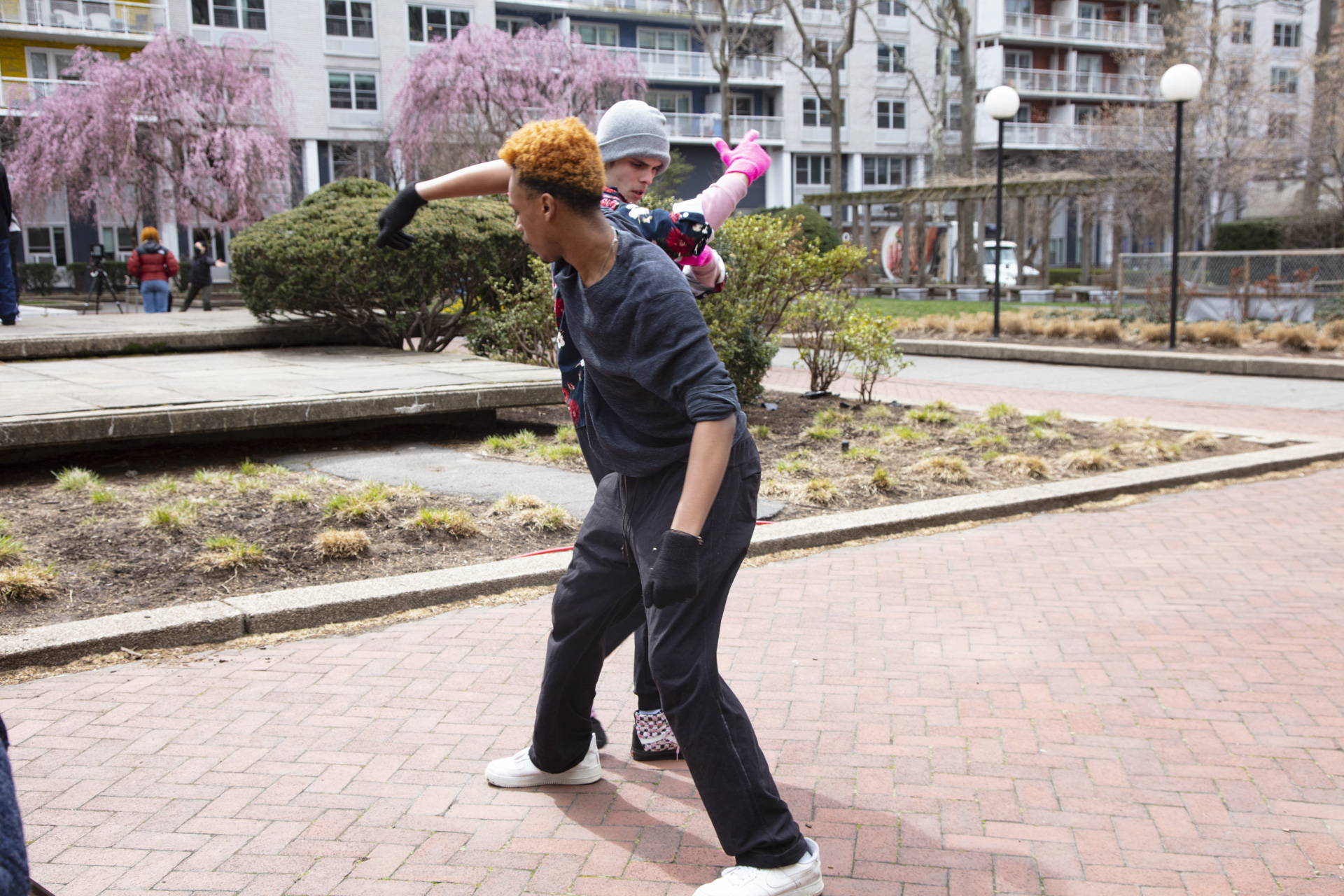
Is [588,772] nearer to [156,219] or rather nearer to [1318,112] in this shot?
[1318,112]

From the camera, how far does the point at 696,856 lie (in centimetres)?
275

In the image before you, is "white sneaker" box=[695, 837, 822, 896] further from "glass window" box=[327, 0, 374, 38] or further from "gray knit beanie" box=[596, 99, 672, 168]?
"glass window" box=[327, 0, 374, 38]

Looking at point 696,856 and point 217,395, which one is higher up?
point 217,395

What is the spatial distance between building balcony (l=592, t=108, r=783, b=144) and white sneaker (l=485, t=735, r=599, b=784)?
47.9m

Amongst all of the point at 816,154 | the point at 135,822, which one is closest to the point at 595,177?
the point at 135,822

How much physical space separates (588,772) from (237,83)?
32038mm

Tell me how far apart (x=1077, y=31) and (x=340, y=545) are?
201 feet

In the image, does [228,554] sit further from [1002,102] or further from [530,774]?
[1002,102]

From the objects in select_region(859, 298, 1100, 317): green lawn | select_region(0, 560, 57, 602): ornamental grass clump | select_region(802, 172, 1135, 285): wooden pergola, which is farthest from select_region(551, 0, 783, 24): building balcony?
select_region(0, 560, 57, 602): ornamental grass clump

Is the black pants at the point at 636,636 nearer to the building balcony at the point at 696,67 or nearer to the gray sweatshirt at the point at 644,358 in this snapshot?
the gray sweatshirt at the point at 644,358

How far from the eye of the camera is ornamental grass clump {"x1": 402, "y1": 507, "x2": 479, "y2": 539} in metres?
5.43

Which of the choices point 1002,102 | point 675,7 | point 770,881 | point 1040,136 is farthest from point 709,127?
point 770,881

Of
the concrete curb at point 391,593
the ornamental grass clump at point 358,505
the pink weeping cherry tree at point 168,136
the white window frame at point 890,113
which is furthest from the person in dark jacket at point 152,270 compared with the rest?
the white window frame at point 890,113

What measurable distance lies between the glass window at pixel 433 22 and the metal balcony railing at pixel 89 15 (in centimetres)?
912
